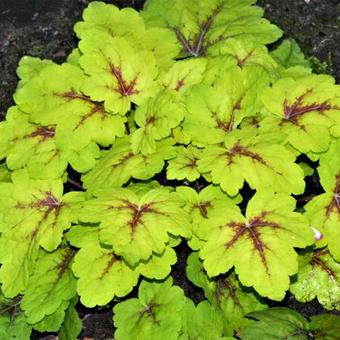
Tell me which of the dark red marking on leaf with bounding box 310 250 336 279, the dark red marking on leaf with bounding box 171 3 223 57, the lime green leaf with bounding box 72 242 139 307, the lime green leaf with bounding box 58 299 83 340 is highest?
the dark red marking on leaf with bounding box 171 3 223 57

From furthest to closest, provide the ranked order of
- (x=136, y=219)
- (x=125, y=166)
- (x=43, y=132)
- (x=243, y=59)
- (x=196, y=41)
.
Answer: (x=196, y=41) < (x=243, y=59) < (x=43, y=132) < (x=125, y=166) < (x=136, y=219)

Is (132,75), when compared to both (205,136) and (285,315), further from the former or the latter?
(285,315)

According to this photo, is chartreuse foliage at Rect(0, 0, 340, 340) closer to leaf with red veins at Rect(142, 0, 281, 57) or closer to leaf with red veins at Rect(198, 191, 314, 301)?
leaf with red veins at Rect(198, 191, 314, 301)

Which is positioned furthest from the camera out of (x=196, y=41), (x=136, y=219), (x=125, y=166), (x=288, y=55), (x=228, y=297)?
(x=288, y=55)

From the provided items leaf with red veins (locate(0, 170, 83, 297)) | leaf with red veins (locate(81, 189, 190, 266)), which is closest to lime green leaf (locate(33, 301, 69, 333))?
leaf with red veins (locate(0, 170, 83, 297))

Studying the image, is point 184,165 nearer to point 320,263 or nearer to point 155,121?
point 155,121

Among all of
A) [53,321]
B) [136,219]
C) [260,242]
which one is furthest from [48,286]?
[260,242]
